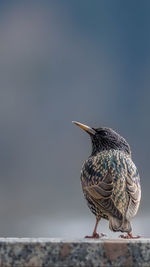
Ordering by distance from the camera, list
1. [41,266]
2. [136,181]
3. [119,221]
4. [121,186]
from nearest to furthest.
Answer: [41,266] → [119,221] → [121,186] → [136,181]

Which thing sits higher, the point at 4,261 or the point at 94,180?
the point at 94,180

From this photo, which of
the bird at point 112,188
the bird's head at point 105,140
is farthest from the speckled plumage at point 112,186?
the bird's head at point 105,140

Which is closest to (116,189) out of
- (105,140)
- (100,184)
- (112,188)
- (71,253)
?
(112,188)

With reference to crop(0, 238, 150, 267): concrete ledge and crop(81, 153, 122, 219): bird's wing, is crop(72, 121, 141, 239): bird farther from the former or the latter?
crop(0, 238, 150, 267): concrete ledge

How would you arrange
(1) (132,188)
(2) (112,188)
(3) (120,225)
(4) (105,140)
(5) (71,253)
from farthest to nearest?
(4) (105,140)
(1) (132,188)
(2) (112,188)
(3) (120,225)
(5) (71,253)

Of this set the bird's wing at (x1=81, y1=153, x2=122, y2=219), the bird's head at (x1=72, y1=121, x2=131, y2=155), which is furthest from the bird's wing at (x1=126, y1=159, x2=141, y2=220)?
the bird's head at (x1=72, y1=121, x2=131, y2=155)

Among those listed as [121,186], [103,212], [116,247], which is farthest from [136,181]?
[116,247]

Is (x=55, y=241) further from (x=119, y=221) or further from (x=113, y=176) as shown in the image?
(x=113, y=176)

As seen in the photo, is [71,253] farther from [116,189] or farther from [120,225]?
[116,189]
